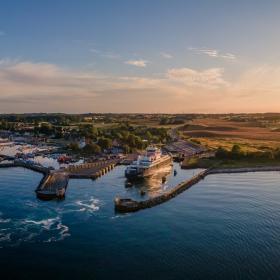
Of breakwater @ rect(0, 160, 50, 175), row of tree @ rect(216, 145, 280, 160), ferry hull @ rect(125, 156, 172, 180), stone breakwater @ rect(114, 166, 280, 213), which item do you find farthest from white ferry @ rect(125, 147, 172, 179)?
breakwater @ rect(0, 160, 50, 175)

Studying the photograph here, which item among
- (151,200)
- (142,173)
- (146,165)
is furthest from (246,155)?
(151,200)

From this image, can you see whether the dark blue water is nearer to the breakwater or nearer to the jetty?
the jetty

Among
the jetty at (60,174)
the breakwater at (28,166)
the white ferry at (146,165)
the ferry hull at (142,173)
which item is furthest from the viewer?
the breakwater at (28,166)

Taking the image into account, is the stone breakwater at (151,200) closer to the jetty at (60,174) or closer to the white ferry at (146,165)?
the white ferry at (146,165)

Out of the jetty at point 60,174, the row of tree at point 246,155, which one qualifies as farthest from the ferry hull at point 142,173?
the row of tree at point 246,155

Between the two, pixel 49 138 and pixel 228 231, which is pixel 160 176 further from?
pixel 49 138

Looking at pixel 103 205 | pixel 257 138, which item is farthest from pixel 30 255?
pixel 257 138

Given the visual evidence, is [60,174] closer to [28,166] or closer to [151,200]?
[28,166]
